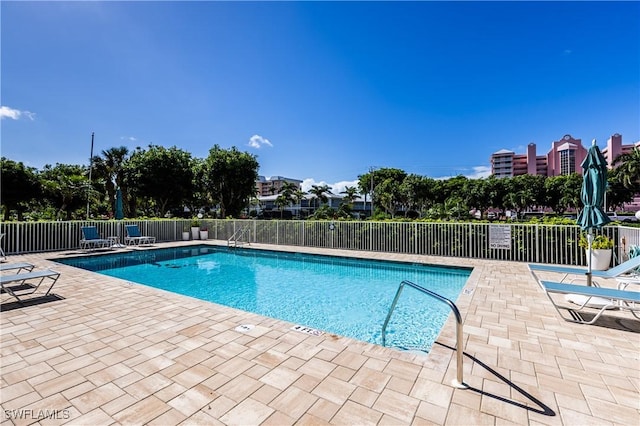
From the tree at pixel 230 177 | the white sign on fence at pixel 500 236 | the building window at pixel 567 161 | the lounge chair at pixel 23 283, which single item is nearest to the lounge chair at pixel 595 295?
the white sign on fence at pixel 500 236

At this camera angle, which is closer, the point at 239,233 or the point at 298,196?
the point at 239,233

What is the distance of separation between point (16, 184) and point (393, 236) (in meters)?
22.1

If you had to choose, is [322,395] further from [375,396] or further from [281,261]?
[281,261]

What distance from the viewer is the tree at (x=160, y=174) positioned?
2194 cm

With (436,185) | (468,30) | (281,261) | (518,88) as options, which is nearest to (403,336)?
(281,261)

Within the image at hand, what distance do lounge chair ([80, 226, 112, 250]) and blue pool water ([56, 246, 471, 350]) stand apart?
1.21m

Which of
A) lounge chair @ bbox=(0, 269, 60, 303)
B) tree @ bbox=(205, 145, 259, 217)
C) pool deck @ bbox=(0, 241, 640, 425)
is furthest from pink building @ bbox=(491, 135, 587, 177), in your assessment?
lounge chair @ bbox=(0, 269, 60, 303)

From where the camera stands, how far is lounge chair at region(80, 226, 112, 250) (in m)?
12.1

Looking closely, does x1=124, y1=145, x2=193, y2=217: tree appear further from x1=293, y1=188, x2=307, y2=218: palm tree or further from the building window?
the building window

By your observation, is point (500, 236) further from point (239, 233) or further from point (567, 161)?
point (567, 161)

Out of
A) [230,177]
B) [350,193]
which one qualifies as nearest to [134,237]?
[230,177]

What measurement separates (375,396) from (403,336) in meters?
2.56

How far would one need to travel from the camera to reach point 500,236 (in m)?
9.78

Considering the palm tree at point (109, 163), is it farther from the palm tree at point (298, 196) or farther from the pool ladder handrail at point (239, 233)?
the palm tree at point (298, 196)
